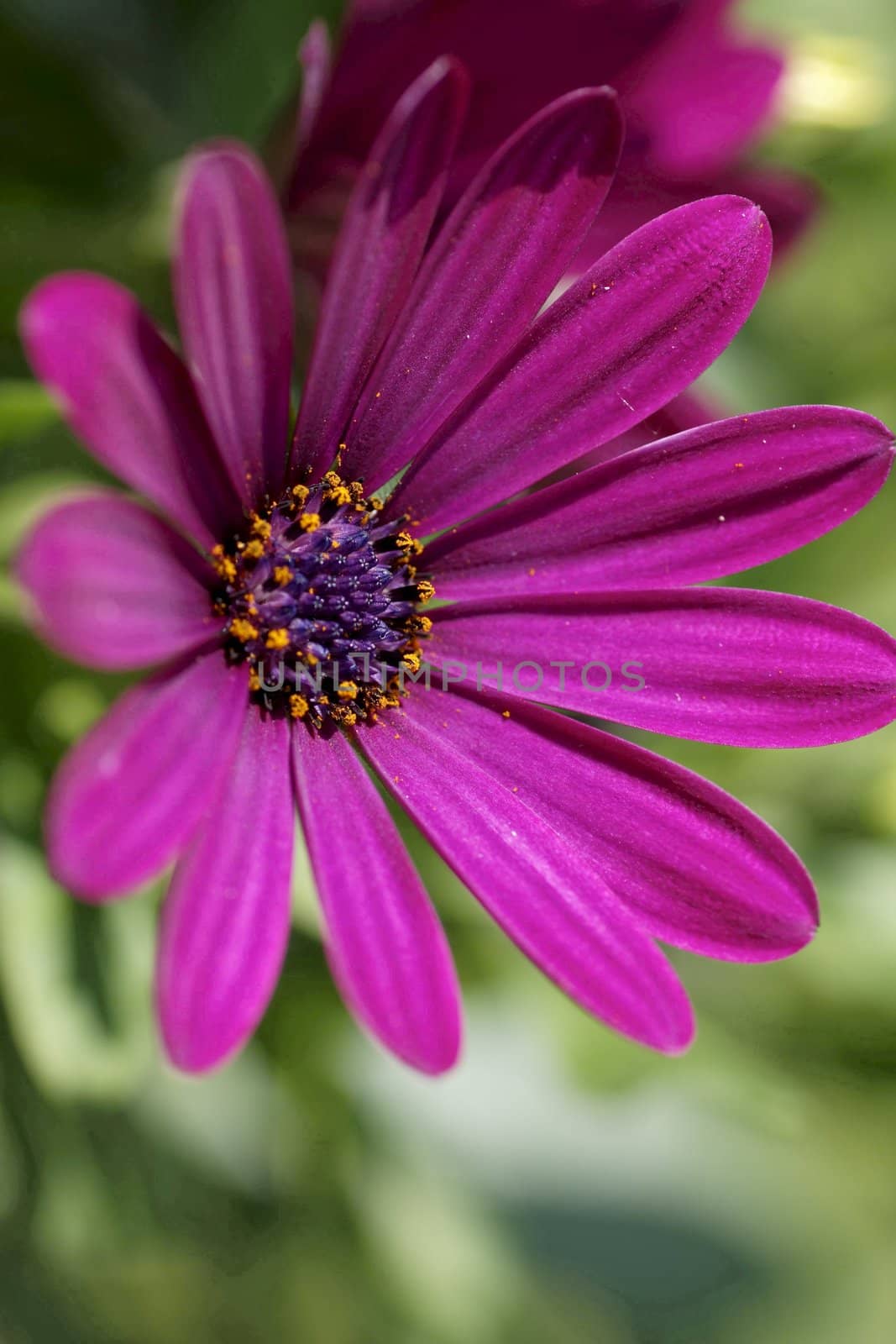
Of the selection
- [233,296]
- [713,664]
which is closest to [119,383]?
[233,296]

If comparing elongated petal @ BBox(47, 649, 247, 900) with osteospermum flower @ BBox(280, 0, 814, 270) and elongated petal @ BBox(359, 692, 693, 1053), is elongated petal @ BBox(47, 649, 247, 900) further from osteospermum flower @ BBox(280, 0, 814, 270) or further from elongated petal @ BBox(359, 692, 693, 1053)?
osteospermum flower @ BBox(280, 0, 814, 270)

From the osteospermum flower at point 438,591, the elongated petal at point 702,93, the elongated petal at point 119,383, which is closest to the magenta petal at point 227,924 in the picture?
the osteospermum flower at point 438,591

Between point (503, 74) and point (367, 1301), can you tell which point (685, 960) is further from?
point (503, 74)

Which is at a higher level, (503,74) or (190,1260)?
(503,74)

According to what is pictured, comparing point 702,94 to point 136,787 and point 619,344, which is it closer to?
point 619,344

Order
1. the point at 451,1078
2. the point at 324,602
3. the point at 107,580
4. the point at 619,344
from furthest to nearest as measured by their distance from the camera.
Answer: the point at 451,1078, the point at 324,602, the point at 619,344, the point at 107,580

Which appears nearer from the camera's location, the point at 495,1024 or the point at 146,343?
the point at 146,343

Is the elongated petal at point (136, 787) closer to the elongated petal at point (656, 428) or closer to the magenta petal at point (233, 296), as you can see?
the magenta petal at point (233, 296)

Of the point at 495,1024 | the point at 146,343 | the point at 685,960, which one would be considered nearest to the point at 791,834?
the point at 685,960
